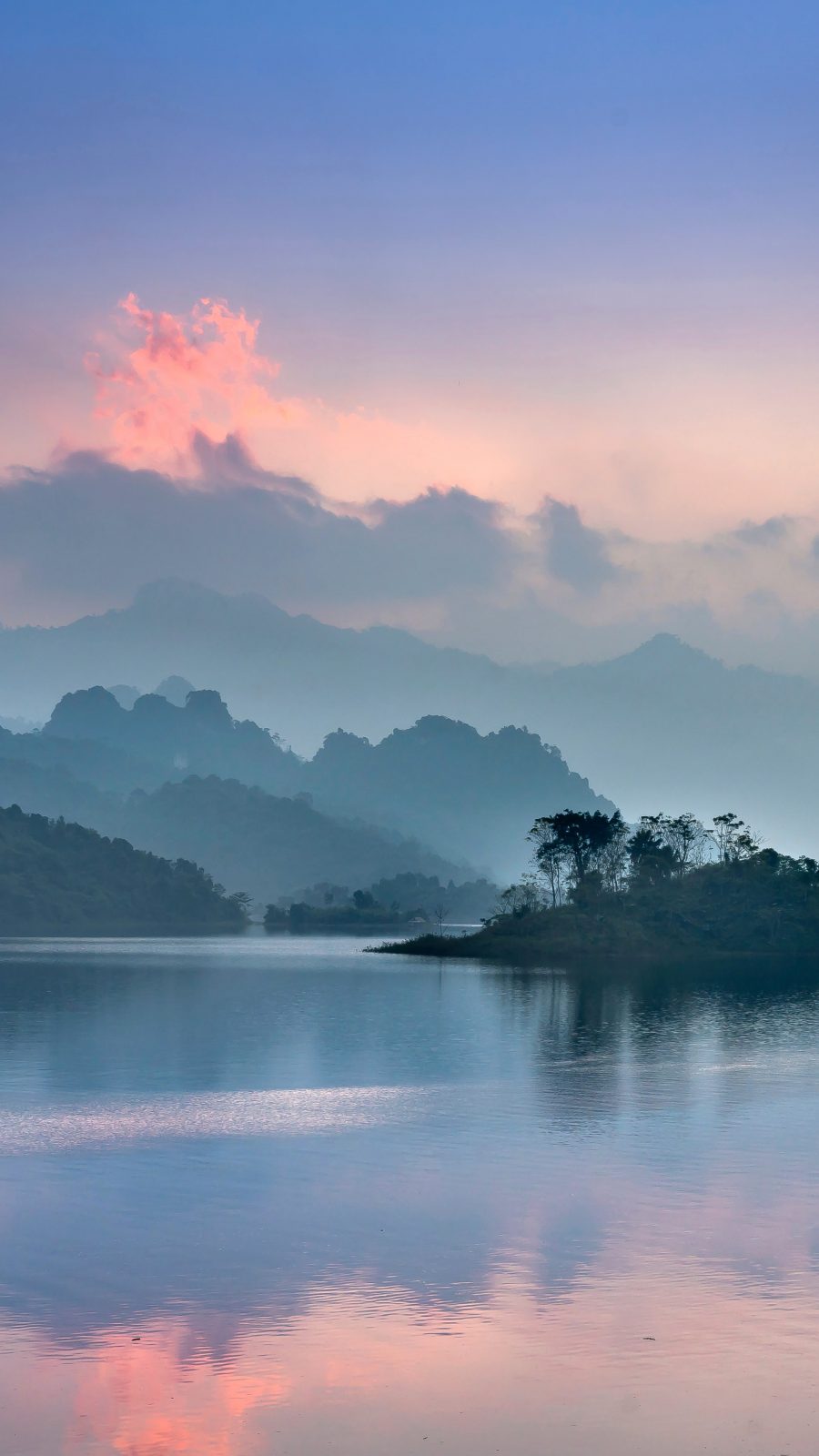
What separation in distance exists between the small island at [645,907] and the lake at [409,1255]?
111m

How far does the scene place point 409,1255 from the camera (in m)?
27.0

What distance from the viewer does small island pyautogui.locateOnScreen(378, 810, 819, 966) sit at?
173 meters

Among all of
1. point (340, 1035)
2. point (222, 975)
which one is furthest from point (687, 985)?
point (340, 1035)

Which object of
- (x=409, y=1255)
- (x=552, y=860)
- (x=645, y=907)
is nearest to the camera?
(x=409, y=1255)

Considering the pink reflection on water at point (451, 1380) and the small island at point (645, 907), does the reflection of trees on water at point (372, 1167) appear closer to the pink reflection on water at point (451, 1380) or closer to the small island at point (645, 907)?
the pink reflection on water at point (451, 1380)

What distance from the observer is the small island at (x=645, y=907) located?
17312 centimetres

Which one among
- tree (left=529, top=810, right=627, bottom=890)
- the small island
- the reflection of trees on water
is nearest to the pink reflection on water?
the reflection of trees on water

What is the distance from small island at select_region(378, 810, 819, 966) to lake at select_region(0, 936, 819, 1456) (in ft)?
364

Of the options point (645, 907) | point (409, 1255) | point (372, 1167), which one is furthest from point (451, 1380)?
point (645, 907)

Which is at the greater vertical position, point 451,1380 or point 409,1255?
point 409,1255

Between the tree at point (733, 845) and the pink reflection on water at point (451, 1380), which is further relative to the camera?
the tree at point (733, 845)

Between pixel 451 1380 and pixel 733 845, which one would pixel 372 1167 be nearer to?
pixel 451 1380

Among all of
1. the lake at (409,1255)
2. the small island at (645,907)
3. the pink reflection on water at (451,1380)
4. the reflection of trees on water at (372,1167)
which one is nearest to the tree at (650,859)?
the small island at (645,907)

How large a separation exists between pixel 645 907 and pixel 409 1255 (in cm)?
15529
